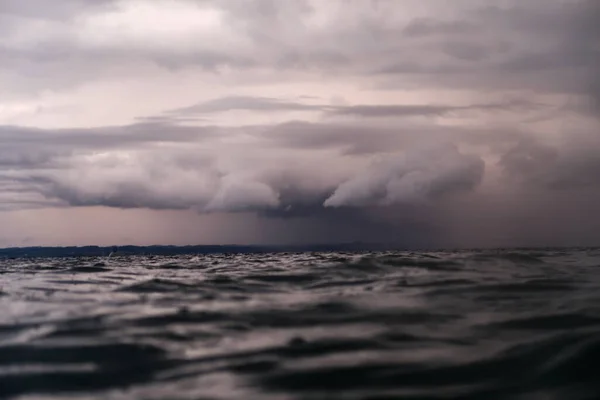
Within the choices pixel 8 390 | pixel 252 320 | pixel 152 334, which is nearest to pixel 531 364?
pixel 252 320

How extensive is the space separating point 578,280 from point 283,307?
417 inches

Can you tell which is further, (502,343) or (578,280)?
(578,280)

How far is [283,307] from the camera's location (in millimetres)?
14781

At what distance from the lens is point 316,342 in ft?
35.3

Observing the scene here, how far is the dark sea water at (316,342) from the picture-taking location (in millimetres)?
8445

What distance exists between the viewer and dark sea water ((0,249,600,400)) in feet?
27.7

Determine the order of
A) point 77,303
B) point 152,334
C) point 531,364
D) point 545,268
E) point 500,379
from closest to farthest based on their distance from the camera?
point 500,379
point 531,364
point 152,334
point 77,303
point 545,268

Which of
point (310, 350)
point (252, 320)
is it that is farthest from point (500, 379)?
point (252, 320)

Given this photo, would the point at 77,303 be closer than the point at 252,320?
No

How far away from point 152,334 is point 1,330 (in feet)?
13.1

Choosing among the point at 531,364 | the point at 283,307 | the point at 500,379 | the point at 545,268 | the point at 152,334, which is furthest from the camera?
the point at 545,268

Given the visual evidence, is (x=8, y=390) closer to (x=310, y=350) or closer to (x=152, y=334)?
(x=152, y=334)

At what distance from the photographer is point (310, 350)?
33.5 ft

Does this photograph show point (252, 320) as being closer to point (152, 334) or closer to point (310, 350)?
point (152, 334)
